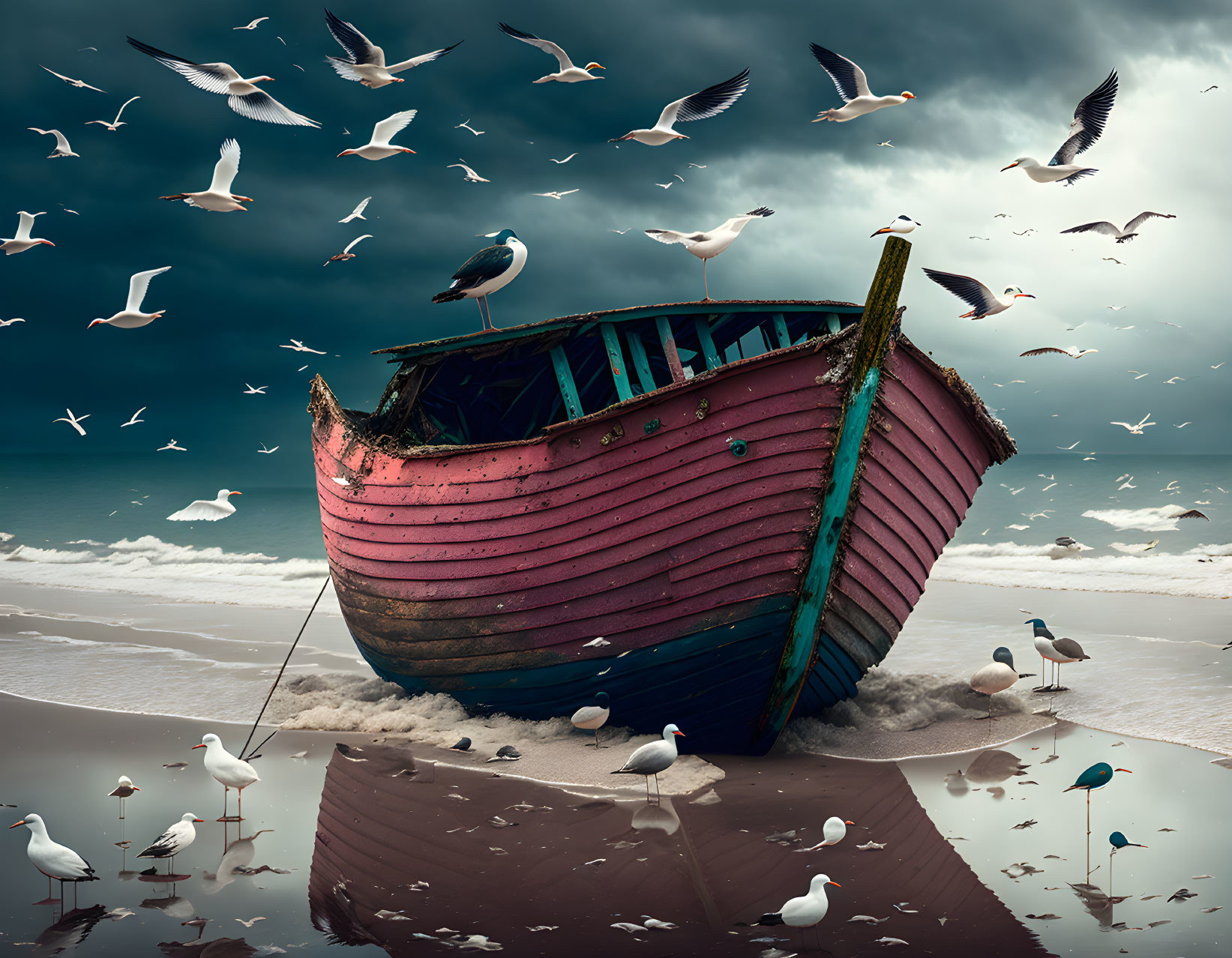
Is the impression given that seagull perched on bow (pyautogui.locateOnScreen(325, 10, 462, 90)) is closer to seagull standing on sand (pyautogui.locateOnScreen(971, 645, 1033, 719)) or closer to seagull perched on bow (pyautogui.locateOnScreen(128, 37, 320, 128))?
seagull perched on bow (pyautogui.locateOnScreen(128, 37, 320, 128))

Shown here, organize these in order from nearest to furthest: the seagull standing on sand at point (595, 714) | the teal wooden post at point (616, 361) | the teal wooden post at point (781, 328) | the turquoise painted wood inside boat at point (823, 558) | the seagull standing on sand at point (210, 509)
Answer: the turquoise painted wood inside boat at point (823, 558), the seagull standing on sand at point (595, 714), the teal wooden post at point (616, 361), the seagull standing on sand at point (210, 509), the teal wooden post at point (781, 328)

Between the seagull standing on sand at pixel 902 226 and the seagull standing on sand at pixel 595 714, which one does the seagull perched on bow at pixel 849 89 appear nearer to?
the seagull standing on sand at pixel 902 226

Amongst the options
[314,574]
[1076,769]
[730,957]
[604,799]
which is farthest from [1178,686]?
[314,574]

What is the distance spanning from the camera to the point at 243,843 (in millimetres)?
5352

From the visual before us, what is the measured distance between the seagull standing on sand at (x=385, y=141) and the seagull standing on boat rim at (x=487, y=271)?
1.15 metres

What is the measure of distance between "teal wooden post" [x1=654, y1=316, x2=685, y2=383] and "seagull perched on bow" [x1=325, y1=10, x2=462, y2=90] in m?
3.22

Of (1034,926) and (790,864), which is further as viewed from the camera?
(790,864)

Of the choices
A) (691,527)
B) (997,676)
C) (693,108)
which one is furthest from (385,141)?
(997,676)

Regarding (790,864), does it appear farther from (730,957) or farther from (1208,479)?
(1208,479)

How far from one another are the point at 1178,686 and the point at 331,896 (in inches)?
327

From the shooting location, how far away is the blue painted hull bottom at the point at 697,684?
6191 mm

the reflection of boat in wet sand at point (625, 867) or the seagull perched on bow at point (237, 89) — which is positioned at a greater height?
the seagull perched on bow at point (237, 89)

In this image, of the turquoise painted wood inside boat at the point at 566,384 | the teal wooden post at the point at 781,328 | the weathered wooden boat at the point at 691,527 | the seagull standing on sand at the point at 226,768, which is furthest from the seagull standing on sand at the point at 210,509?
the teal wooden post at the point at 781,328

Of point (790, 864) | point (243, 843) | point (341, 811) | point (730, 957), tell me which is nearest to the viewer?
point (730, 957)
